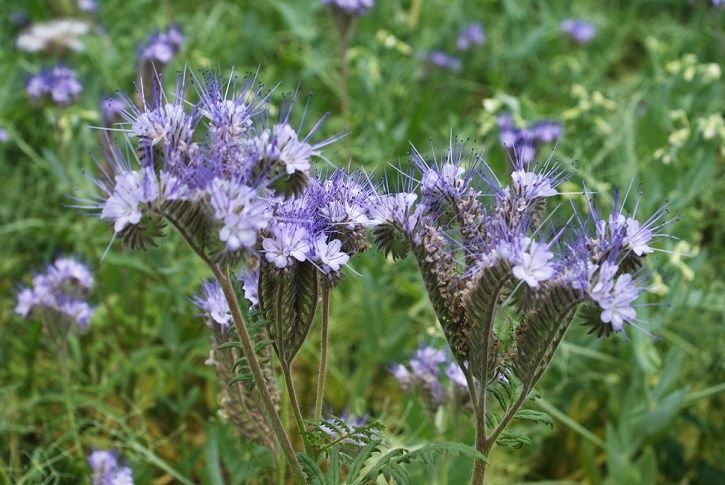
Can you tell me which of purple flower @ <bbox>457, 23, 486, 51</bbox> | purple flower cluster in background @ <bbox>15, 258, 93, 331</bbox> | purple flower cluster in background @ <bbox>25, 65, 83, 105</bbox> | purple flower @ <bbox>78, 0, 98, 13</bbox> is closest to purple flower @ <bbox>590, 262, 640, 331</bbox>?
purple flower cluster in background @ <bbox>15, 258, 93, 331</bbox>

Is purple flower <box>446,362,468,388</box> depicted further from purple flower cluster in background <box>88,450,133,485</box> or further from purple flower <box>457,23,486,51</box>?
purple flower <box>457,23,486,51</box>

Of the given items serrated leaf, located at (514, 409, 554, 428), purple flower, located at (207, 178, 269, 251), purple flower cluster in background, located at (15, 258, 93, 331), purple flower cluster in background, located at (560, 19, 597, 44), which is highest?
purple flower cluster in background, located at (560, 19, 597, 44)

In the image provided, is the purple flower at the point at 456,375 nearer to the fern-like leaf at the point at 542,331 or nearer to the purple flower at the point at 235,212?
the fern-like leaf at the point at 542,331

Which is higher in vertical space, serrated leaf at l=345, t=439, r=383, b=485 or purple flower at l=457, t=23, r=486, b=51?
purple flower at l=457, t=23, r=486, b=51

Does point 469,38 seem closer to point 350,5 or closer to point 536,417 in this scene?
point 350,5

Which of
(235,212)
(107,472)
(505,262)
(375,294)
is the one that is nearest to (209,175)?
(235,212)

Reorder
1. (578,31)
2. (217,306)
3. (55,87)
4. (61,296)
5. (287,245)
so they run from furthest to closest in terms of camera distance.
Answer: (578,31)
(55,87)
(61,296)
(217,306)
(287,245)

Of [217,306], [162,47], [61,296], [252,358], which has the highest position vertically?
[162,47]
